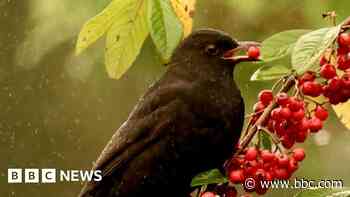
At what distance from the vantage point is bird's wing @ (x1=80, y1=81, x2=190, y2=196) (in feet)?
5.19

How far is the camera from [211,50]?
162cm

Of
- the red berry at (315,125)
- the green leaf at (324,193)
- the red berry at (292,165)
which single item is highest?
the red berry at (315,125)

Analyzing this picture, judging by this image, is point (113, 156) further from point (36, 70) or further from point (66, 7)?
point (36, 70)

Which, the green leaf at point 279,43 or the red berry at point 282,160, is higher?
the green leaf at point 279,43

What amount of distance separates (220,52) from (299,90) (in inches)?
19.2

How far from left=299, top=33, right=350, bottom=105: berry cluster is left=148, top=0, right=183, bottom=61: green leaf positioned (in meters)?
0.19

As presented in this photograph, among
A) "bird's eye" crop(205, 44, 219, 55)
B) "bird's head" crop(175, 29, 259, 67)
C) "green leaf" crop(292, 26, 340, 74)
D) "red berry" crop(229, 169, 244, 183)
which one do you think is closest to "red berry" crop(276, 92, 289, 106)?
"red berry" crop(229, 169, 244, 183)

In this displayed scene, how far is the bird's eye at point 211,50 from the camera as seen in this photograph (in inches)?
63.4

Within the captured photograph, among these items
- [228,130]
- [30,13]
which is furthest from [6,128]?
[228,130]

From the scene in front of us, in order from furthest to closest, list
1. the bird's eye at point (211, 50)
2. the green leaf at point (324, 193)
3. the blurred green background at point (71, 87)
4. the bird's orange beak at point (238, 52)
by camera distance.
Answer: the blurred green background at point (71, 87), the bird's eye at point (211, 50), the bird's orange beak at point (238, 52), the green leaf at point (324, 193)

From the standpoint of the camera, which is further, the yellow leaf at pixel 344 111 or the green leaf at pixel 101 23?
the yellow leaf at pixel 344 111

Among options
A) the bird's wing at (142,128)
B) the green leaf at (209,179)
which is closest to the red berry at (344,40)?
the green leaf at (209,179)

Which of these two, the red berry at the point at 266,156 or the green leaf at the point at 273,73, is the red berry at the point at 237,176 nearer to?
the red berry at the point at 266,156

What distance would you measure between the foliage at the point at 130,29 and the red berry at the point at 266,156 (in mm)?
183
